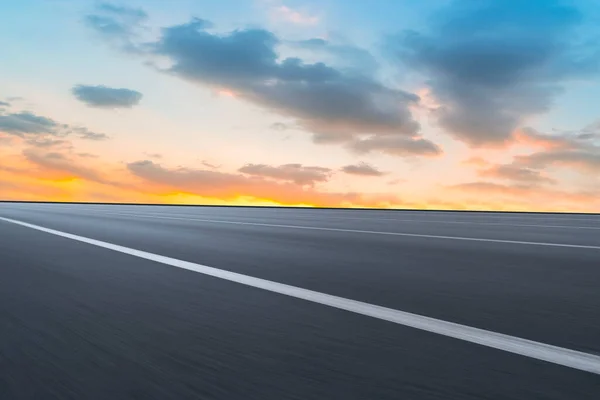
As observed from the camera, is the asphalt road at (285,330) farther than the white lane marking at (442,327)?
No

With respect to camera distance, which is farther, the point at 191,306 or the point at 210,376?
the point at 191,306

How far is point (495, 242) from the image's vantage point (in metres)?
8.95

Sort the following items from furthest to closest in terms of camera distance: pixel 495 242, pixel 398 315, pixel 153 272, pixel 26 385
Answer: pixel 495 242 → pixel 153 272 → pixel 398 315 → pixel 26 385

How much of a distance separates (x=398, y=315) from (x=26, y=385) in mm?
1921

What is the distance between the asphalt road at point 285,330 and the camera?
2.12 meters

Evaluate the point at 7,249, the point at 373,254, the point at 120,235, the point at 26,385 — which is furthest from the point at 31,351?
the point at 120,235

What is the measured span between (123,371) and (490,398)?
1.36m

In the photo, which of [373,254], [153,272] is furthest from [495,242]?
[153,272]

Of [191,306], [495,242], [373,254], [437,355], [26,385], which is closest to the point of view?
[26,385]

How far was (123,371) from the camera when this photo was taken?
2.29 metres

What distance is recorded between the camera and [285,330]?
2.97 m

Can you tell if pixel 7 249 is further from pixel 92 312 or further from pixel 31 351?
pixel 31 351

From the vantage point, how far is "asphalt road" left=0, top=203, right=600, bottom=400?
212 cm

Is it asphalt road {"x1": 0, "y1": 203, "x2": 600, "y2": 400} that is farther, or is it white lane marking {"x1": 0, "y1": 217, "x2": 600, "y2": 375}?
white lane marking {"x1": 0, "y1": 217, "x2": 600, "y2": 375}
